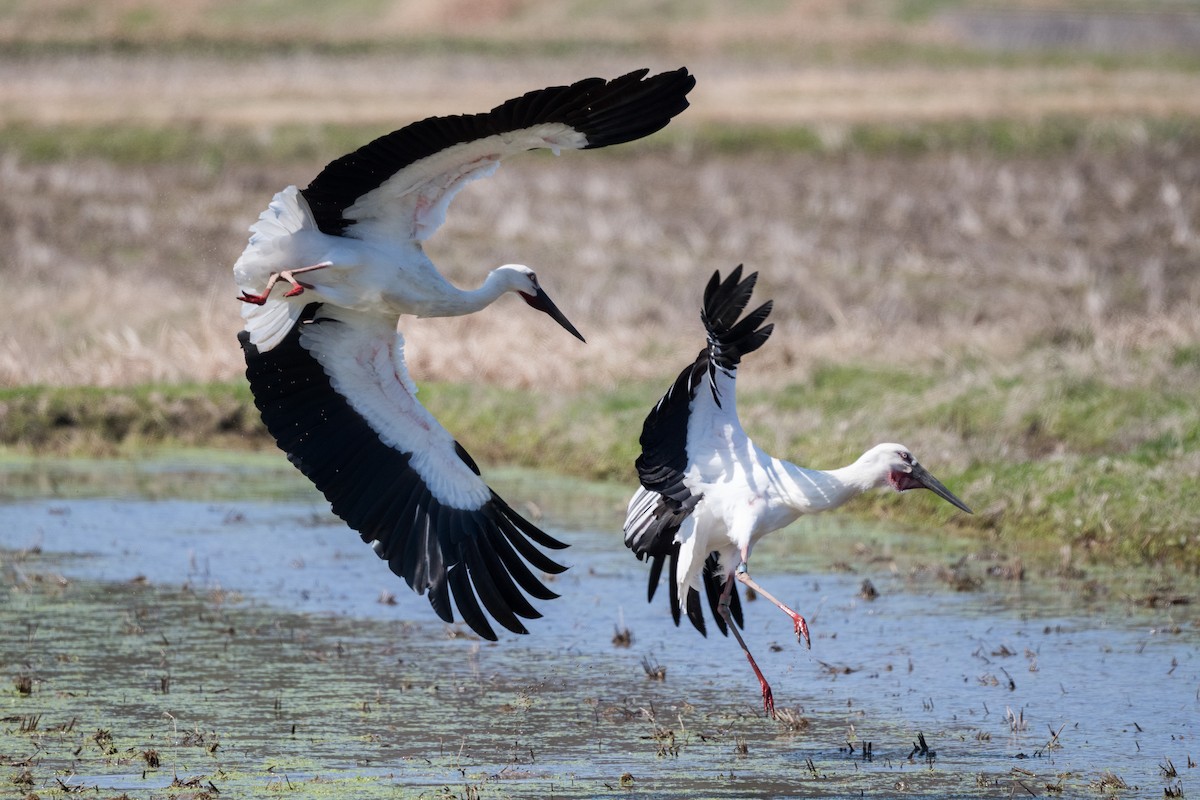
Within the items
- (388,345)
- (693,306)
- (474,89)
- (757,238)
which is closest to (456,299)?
(388,345)

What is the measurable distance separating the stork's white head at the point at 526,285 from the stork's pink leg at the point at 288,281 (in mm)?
901

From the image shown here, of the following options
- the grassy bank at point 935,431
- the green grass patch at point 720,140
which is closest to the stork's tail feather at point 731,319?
the grassy bank at point 935,431

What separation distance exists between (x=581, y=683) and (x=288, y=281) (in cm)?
230

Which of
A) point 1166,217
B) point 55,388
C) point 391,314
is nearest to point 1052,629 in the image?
point 391,314

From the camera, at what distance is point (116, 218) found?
2234 centimetres

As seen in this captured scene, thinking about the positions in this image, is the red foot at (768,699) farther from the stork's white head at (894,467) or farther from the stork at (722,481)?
the stork's white head at (894,467)

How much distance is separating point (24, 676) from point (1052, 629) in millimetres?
4985

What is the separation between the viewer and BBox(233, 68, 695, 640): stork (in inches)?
283

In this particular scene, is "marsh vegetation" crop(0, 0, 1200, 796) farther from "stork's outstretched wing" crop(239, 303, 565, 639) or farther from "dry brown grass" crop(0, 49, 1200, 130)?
"stork's outstretched wing" crop(239, 303, 565, 639)

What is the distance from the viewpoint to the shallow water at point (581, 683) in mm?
6926

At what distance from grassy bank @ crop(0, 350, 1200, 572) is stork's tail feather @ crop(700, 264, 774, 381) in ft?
13.4

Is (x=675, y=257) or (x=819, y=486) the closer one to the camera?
(x=819, y=486)

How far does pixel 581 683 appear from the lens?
27.1ft

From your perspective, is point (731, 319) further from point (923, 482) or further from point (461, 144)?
point (923, 482)
